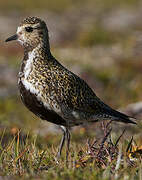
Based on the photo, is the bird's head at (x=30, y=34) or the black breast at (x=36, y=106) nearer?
the black breast at (x=36, y=106)

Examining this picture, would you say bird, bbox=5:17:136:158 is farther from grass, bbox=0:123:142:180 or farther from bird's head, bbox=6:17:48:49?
grass, bbox=0:123:142:180

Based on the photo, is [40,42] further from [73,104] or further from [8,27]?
[8,27]

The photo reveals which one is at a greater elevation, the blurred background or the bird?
Answer: the blurred background

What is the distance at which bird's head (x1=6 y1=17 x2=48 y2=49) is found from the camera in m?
6.36

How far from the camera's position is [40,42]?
643 centimetres

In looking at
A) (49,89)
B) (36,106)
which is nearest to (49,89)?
(49,89)

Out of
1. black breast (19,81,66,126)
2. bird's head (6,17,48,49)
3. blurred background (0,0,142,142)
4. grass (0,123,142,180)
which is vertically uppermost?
blurred background (0,0,142,142)

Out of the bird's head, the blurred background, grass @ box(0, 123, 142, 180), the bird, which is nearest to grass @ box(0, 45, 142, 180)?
grass @ box(0, 123, 142, 180)

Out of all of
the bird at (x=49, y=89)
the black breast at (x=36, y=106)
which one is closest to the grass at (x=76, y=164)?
the bird at (x=49, y=89)

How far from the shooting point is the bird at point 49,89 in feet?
19.5

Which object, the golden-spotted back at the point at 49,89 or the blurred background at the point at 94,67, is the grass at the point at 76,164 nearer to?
the golden-spotted back at the point at 49,89

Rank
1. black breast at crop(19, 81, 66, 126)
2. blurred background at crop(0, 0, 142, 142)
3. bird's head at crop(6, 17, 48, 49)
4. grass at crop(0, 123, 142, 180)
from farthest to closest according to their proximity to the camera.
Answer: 1. blurred background at crop(0, 0, 142, 142)
2. bird's head at crop(6, 17, 48, 49)
3. black breast at crop(19, 81, 66, 126)
4. grass at crop(0, 123, 142, 180)

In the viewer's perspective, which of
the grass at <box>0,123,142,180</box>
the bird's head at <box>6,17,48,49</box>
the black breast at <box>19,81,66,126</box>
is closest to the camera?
the grass at <box>0,123,142,180</box>

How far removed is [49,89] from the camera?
5.96 metres
